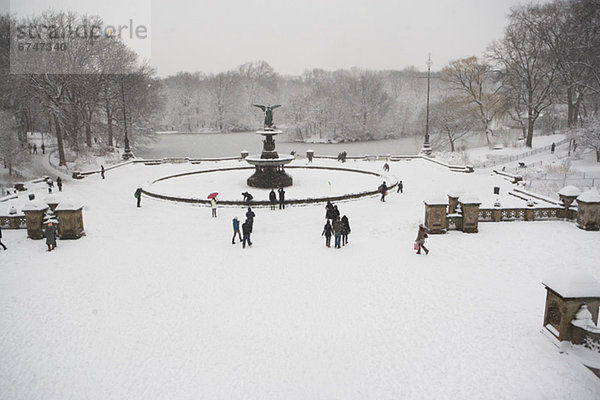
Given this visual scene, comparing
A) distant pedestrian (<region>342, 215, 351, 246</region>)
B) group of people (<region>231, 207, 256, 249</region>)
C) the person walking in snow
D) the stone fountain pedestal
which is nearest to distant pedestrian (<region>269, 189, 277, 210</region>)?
the stone fountain pedestal

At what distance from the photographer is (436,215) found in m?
16.1

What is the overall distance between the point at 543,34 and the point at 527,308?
3937cm

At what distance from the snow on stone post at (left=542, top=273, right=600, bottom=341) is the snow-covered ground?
19.8 inches

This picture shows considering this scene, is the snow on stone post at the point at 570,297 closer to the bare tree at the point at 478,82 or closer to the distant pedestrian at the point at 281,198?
the distant pedestrian at the point at 281,198

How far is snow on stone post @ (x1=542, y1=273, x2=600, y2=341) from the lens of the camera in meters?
7.97

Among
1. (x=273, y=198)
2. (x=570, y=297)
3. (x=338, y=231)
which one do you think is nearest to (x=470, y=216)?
(x=338, y=231)

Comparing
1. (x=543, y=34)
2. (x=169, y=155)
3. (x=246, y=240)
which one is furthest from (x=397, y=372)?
(x=169, y=155)

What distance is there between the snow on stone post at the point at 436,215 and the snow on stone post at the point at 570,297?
771 centimetres

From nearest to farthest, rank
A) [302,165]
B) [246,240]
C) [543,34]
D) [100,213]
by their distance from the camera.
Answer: [246,240] → [100,213] → [302,165] → [543,34]

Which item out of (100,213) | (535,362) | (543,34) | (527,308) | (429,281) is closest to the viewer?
(535,362)

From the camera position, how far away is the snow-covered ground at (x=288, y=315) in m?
7.47

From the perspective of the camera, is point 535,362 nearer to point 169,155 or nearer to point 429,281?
point 429,281

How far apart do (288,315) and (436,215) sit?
8.63m

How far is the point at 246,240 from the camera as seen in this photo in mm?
15312
